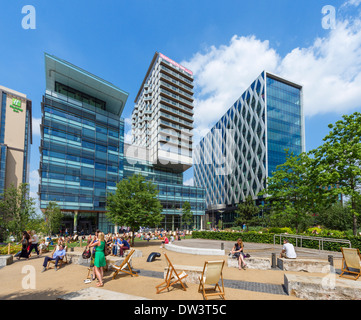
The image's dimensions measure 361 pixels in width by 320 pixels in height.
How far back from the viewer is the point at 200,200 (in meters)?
59.7

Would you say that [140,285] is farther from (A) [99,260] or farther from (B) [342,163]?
(B) [342,163]

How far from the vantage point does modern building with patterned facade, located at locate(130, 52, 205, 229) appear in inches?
2196

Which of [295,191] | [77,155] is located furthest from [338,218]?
[77,155]

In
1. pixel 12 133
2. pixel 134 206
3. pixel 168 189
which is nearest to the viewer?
pixel 134 206

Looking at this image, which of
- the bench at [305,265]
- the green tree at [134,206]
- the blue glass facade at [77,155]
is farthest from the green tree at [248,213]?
the bench at [305,265]

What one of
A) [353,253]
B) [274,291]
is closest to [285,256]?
[353,253]

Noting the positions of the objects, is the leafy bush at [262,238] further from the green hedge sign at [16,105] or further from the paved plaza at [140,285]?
the green hedge sign at [16,105]

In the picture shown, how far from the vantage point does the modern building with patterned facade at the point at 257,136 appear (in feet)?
187

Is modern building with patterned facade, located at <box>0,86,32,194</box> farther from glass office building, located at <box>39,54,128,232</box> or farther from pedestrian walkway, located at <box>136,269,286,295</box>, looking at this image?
pedestrian walkway, located at <box>136,269,286,295</box>

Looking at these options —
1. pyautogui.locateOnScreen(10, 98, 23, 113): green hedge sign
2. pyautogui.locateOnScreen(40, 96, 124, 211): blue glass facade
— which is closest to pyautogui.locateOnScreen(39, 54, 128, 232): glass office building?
pyautogui.locateOnScreen(40, 96, 124, 211): blue glass facade

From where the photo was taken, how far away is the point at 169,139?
198 ft

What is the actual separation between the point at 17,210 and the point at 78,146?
23445 millimetres

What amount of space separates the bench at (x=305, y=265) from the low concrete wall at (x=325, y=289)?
3.39 metres

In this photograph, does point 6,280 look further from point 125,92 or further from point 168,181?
point 168,181
